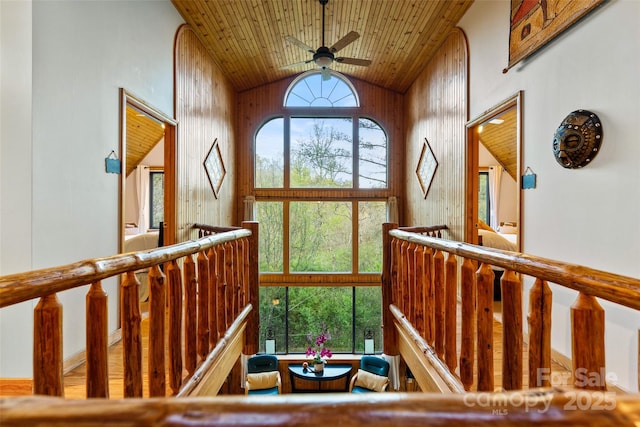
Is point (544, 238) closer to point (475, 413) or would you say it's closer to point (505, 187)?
point (475, 413)

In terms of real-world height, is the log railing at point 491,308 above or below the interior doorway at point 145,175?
below

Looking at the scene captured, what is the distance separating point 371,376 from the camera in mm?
5418

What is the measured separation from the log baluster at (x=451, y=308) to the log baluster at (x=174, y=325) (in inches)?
56.9

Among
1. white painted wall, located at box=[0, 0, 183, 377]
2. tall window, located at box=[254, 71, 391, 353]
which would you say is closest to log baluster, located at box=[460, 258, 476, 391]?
white painted wall, located at box=[0, 0, 183, 377]

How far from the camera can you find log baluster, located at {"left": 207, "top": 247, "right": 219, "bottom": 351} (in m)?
2.13

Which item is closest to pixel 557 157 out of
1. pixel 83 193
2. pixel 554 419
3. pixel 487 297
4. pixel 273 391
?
pixel 487 297

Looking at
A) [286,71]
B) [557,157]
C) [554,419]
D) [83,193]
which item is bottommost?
[554,419]

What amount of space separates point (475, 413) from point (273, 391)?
5708 mm

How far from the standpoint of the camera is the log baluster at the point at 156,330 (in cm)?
140

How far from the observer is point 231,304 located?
2.69 metres

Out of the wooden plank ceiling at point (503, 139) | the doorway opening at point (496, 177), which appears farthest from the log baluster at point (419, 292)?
the wooden plank ceiling at point (503, 139)

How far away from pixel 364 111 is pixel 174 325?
5943 millimetres

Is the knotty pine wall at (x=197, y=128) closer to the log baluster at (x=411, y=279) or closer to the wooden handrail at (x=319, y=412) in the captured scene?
the log baluster at (x=411, y=279)

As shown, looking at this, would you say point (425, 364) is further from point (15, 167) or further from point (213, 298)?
point (15, 167)
